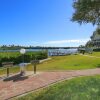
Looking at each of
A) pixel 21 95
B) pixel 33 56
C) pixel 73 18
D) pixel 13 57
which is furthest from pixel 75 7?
pixel 33 56

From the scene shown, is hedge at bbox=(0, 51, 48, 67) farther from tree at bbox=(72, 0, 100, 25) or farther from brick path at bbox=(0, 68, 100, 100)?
tree at bbox=(72, 0, 100, 25)

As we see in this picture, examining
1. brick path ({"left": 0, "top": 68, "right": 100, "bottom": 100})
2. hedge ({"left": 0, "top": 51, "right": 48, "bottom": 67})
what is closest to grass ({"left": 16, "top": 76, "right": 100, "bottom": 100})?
brick path ({"left": 0, "top": 68, "right": 100, "bottom": 100})

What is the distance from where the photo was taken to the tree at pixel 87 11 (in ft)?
44.3

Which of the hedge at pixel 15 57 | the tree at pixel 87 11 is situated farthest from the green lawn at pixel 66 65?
the tree at pixel 87 11

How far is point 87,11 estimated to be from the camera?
13930 mm

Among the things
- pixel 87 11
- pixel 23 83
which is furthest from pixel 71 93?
pixel 87 11

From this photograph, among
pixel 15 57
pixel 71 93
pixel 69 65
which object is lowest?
pixel 71 93

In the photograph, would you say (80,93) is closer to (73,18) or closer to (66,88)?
(66,88)

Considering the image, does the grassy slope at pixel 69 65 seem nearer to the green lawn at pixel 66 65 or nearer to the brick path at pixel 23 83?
the green lawn at pixel 66 65

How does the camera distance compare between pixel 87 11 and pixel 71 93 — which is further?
pixel 87 11

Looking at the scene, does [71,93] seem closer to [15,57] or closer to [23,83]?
[23,83]

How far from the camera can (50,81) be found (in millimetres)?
15836

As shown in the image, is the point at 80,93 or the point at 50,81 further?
the point at 50,81

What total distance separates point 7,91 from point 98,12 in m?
6.07
